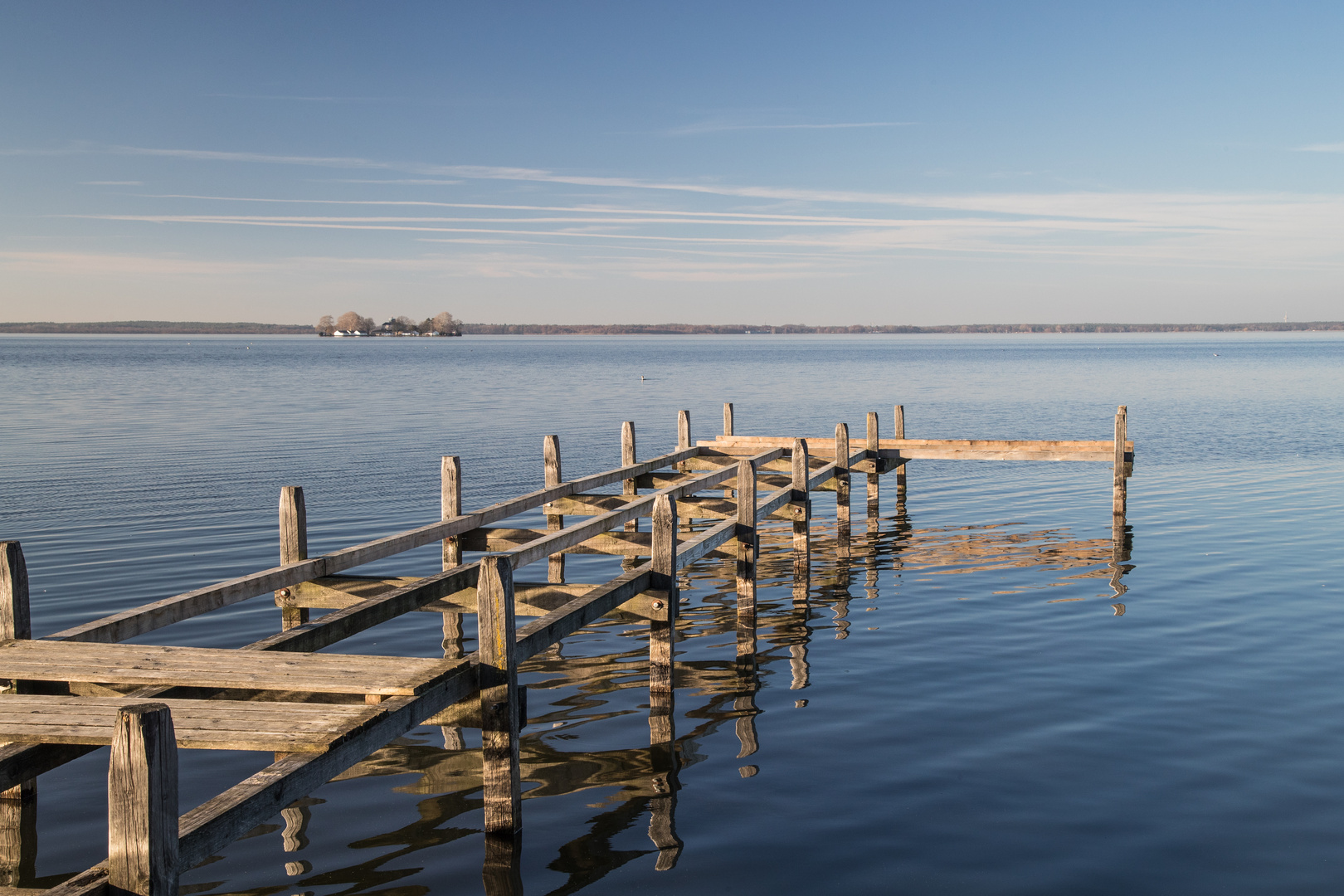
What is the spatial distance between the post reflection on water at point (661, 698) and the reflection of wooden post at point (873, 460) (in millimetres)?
2094

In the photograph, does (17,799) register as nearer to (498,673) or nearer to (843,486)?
(498,673)

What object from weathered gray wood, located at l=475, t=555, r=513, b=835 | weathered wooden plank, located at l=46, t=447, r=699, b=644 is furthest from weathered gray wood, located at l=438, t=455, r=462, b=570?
weathered gray wood, located at l=475, t=555, r=513, b=835

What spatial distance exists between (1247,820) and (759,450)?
13568 millimetres

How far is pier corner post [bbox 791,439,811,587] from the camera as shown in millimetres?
16109

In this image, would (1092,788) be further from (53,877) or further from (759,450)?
(759,450)

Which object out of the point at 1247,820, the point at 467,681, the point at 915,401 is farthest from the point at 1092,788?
the point at 915,401

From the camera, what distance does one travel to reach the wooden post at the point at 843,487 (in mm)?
18750

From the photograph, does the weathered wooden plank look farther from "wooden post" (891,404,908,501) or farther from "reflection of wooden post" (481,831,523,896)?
"wooden post" (891,404,908,501)

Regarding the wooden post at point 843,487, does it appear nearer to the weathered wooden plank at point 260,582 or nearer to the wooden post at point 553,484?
the wooden post at point 553,484

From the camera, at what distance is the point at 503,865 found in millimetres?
7336

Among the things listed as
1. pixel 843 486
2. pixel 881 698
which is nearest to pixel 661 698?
pixel 881 698

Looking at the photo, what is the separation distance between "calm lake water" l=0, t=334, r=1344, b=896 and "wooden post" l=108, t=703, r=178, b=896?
3.15 m

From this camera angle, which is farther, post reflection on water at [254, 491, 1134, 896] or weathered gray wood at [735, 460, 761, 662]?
weathered gray wood at [735, 460, 761, 662]

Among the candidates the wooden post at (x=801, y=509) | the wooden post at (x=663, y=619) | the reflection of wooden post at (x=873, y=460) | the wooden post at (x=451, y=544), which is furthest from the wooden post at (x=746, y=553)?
the reflection of wooden post at (x=873, y=460)
